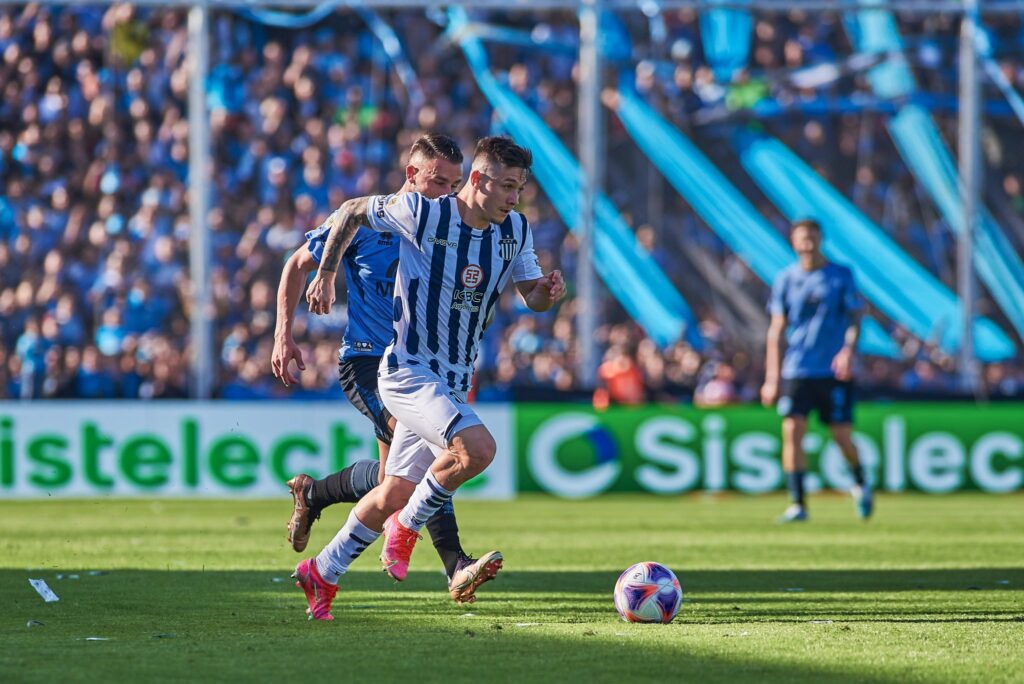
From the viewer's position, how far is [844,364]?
12906mm

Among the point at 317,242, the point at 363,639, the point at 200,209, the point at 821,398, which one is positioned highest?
the point at 200,209

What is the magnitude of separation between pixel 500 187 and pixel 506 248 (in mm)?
304

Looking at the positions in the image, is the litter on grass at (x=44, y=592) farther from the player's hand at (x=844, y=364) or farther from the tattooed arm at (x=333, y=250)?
the player's hand at (x=844, y=364)

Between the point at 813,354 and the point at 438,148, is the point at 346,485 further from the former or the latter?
the point at 813,354

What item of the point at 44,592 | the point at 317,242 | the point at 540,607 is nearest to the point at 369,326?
the point at 317,242

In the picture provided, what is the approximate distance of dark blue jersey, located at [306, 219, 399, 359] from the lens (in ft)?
25.7

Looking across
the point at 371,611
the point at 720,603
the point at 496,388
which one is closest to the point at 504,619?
the point at 371,611

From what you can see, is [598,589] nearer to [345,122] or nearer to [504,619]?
[504,619]

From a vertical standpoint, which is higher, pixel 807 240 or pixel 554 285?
pixel 807 240

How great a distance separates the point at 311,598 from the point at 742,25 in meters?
15.0

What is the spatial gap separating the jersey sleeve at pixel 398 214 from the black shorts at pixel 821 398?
7.02m

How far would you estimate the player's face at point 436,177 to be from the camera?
290 inches

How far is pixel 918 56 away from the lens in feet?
63.9

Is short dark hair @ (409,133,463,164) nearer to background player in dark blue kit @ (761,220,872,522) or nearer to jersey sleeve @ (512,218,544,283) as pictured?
jersey sleeve @ (512,218,544,283)
